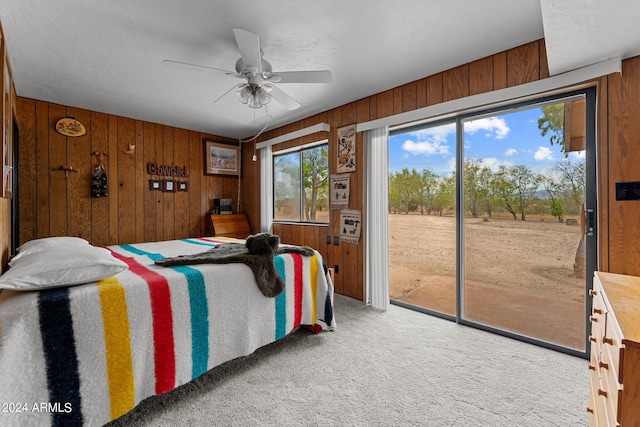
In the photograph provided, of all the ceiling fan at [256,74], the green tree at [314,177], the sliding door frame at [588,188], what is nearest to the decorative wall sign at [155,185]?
the green tree at [314,177]

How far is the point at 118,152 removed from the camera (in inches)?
147

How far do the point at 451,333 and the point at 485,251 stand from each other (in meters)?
1.24

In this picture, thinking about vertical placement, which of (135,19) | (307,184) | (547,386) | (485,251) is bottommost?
(547,386)

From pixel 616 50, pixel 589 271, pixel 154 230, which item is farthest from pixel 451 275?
pixel 154 230

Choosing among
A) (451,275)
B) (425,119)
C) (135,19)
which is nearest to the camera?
(135,19)

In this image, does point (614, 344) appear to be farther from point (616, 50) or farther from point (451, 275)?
point (451, 275)

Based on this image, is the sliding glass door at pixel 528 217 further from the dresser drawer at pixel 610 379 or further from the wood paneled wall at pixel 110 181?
the wood paneled wall at pixel 110 181

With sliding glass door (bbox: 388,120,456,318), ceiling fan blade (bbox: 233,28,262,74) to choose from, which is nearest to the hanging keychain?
ceiling fan blade (bbox: 233,28,262,74)

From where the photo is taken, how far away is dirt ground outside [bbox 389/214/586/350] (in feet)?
8.62

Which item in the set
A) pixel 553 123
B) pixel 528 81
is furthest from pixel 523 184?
pixel 528 81

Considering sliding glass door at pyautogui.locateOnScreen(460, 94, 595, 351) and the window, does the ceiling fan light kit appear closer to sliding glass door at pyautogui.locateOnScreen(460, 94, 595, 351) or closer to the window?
the window

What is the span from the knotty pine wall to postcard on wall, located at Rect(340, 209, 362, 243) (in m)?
0.08

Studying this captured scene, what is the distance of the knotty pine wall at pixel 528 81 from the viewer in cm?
179

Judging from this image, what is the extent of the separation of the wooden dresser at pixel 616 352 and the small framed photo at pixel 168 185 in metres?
4.63
